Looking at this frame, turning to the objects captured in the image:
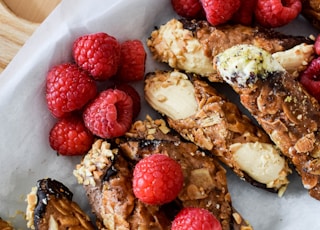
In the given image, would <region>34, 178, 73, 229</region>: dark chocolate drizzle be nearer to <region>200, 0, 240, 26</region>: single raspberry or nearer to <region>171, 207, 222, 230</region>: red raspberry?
<region>171, 207, 222, 230</region>: red raspberry

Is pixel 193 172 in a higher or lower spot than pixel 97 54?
lower

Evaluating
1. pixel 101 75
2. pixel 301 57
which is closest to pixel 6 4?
pixel 101 75

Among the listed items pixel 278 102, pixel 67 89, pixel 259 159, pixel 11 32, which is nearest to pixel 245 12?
pixel 278 102

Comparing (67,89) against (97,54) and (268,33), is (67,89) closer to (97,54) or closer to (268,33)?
(97,54)

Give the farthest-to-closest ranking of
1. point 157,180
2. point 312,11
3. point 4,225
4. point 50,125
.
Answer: point 312,11
point 50,125
point 4,225
point 157,180

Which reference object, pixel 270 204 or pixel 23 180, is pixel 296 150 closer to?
pixel 270 204

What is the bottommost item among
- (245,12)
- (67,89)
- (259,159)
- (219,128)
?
(259,159)
